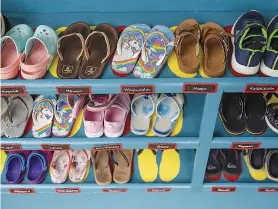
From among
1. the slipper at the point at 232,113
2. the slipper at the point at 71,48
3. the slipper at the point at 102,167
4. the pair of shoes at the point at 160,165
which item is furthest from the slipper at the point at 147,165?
the slipper at the point at 71,48

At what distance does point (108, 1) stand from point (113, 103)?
435 mm

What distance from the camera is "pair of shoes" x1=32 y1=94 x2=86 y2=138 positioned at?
4.51 feet

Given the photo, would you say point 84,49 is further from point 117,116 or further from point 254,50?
point 254,50

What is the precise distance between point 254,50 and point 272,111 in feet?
1.29

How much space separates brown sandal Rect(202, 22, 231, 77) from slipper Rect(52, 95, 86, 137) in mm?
570

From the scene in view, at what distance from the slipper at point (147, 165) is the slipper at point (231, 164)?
1.09 feet

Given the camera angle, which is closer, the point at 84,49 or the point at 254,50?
the point at 254,50

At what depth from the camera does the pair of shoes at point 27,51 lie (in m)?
1.13

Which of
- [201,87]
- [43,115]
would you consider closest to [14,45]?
[43,115]

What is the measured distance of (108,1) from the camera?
1.36m

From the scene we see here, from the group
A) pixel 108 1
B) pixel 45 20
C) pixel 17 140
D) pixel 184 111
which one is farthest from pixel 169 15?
A: pixel 17 140

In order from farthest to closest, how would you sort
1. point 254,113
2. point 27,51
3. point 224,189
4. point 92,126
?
1. point 224,189
2. point 254,113
3. point 92,126
4. point 27,51

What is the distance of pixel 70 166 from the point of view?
1.57 meters

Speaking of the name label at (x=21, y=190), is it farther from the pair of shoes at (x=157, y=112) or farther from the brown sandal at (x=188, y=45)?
the brown sandal at (x=188, y=45)
